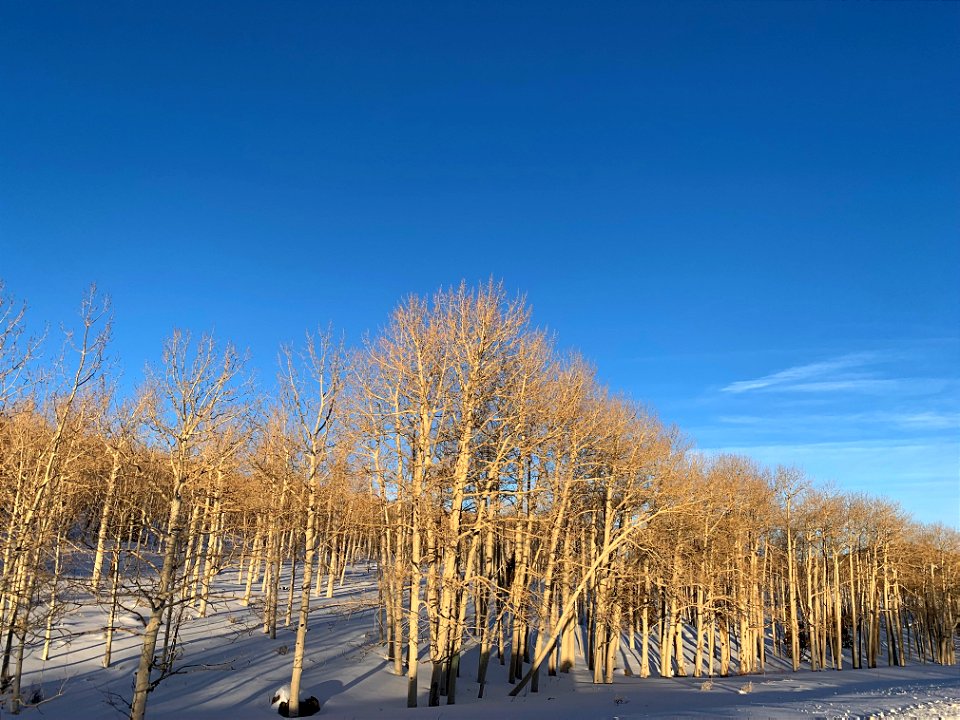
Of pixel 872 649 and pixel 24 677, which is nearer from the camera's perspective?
pixel 24 677

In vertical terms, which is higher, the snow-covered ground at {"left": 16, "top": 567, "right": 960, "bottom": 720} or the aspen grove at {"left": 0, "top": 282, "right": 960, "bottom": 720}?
the aspen grove at {"left": 0, "top": 282, "right": 960, "bottom": 720}

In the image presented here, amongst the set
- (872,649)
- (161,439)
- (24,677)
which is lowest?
(872,649)

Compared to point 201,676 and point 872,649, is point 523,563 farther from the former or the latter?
point 872,649

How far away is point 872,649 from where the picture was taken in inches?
1795

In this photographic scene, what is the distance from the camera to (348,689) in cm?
2048

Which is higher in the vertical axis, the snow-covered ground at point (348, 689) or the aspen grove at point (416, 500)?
the aspen grove at point (416, 500)

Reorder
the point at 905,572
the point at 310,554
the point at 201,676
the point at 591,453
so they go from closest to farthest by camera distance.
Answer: the point at 310,554 → the point at 201,676 → the point at 591,453 → the point at 905,572

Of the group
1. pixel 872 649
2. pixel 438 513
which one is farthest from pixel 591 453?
pixel 872 649

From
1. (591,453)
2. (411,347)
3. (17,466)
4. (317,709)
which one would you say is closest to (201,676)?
(317,709)

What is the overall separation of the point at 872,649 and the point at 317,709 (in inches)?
1782

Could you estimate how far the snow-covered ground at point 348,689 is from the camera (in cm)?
1627

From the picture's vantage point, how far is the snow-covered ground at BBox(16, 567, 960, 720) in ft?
53.4

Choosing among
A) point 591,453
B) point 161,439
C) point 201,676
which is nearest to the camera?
point 161,439

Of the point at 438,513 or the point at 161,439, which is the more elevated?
the point at 161,439
